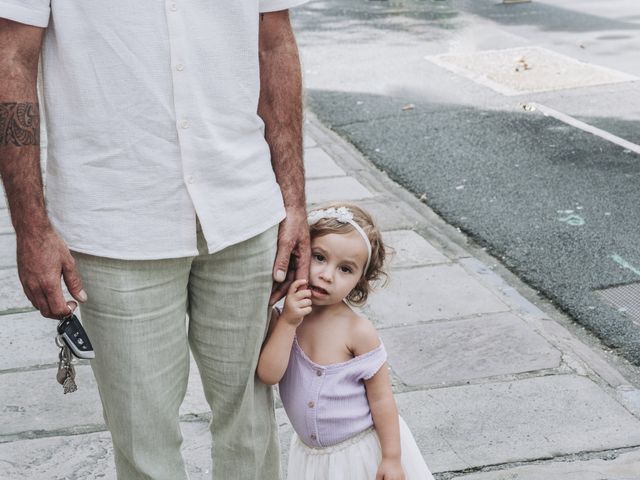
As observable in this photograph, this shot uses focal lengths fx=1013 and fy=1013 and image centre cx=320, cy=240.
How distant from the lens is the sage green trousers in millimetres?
2146

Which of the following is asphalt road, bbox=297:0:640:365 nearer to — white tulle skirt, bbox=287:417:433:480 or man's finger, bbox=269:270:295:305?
white tulle skirt, bbox=287:417:433:480

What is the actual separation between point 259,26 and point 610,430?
1.94 metres

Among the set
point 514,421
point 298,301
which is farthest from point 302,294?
point 514,421

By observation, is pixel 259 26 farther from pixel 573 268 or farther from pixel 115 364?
pixel 573 268

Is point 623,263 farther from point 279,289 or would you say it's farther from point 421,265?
point 279,289

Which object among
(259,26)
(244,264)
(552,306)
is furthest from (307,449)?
(552,306)

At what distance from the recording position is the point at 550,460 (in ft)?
Answer: 10.7

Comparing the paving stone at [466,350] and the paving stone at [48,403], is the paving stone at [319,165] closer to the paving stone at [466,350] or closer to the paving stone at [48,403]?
the paving stone at [466,350]

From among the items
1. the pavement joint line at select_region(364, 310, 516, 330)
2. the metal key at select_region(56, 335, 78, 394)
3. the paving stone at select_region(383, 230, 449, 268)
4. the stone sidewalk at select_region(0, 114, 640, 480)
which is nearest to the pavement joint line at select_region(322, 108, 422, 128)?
the paving stone at select_region(383, 230, 449, 268)

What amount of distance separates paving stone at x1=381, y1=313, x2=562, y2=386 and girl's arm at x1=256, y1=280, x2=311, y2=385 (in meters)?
1.49

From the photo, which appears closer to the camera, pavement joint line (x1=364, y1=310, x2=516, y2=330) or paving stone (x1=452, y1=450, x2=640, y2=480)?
paving stone (x1=452, y1=450, x2=640, y2=480)

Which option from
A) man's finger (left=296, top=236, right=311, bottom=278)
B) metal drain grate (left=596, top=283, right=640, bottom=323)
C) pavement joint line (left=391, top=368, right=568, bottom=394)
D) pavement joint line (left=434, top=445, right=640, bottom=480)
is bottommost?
metal drain grate (left=596, top=283, right=640, bottom=323)

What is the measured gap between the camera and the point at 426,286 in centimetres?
476

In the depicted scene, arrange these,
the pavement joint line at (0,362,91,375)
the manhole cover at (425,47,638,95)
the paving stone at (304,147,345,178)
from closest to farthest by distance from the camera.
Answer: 1. the pavement joint line at (0,362,91,375)
2. the paving stone at (304,147,345,178)
3. the manhole cover at (425,47,638,95)
